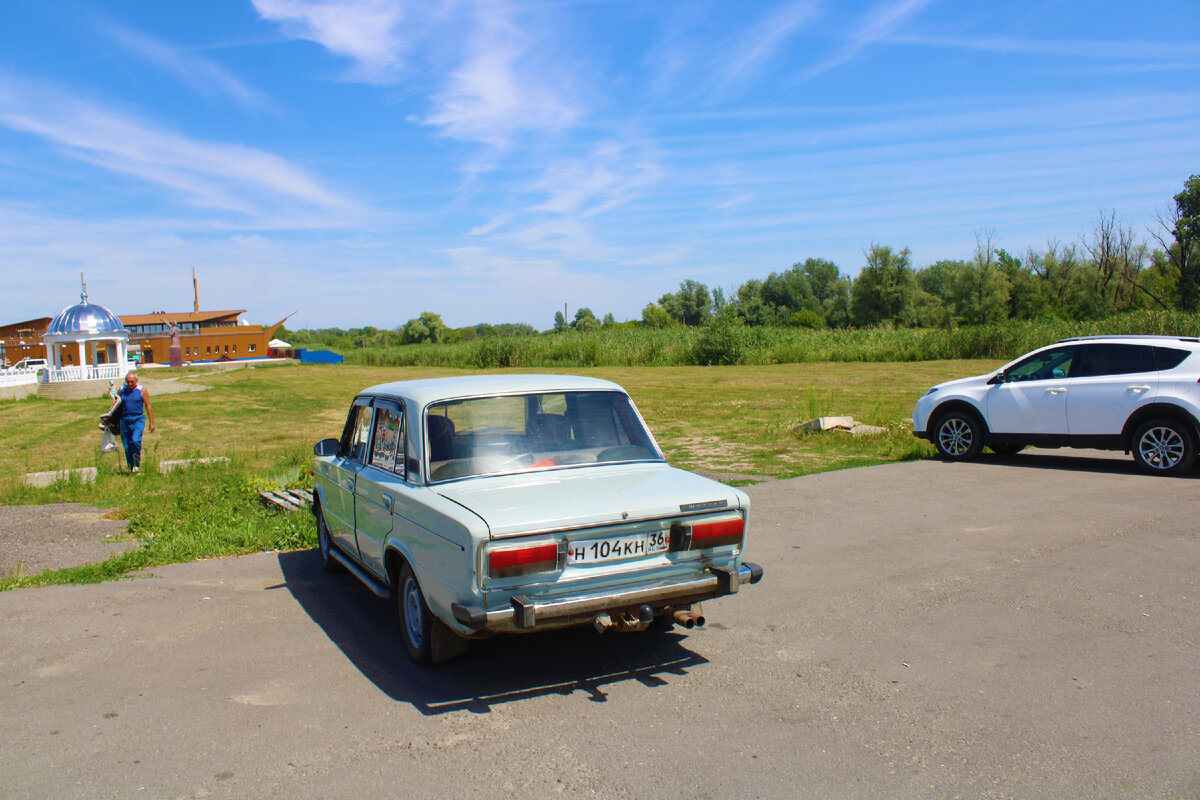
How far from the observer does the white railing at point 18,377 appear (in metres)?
35.1

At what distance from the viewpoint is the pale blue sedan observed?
4070 mm

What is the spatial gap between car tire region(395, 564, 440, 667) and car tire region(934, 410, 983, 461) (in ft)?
31.8

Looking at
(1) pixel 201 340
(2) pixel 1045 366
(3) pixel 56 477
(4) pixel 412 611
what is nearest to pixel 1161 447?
(2) pixel 1045 366

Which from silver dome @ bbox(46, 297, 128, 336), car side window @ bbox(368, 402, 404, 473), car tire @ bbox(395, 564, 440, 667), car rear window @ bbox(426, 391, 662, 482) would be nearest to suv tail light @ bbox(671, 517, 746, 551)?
car rear window @ bbox(426, 391, 662, 482)

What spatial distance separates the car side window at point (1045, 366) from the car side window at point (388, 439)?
9436 millimetres

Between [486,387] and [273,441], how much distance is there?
1471cm

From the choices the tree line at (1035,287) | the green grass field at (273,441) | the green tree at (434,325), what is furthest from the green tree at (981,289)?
the green tree at (434,325)

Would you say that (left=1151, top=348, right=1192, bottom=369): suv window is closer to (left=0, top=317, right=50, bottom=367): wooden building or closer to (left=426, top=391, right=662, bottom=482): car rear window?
(left=426, top=391, right=662, bottom=482): car rear window

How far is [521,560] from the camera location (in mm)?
4035

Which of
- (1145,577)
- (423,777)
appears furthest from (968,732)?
(1145,577)

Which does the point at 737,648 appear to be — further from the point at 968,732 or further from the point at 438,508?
the point at 438,508

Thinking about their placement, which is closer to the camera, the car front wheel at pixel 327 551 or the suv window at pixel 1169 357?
the car front wheel at pixel 327 551

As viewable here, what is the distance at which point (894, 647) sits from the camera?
16.1 feet

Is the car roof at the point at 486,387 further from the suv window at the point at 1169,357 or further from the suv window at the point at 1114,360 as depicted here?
the suv window at the point at 1169,357
